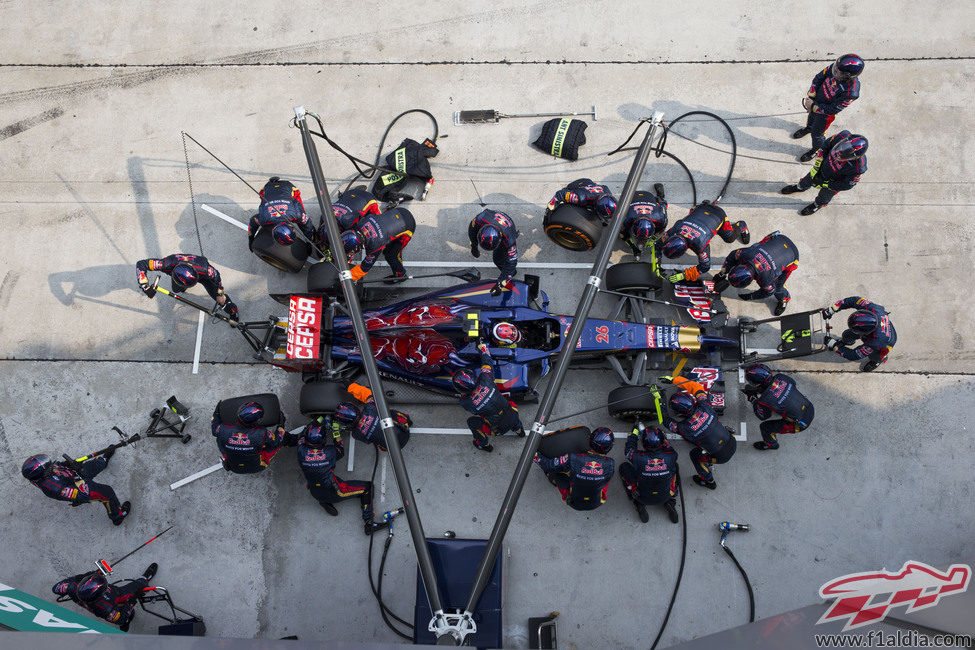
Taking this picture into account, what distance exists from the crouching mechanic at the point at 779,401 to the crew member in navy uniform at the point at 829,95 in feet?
12.0

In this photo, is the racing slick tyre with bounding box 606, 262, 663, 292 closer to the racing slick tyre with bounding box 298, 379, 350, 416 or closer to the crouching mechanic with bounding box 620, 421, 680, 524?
the crouching mechanic with bounding box 620, 421, 680, 524

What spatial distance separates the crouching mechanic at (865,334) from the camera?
7.53 meters

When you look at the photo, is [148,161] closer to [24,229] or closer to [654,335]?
[24,229]

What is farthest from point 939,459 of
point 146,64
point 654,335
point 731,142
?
point 146,64

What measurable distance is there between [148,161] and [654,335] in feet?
26.6

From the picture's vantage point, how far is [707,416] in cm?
746

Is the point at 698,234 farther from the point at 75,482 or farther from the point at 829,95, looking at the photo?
Answer: the point at 75,482

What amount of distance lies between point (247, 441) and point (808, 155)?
8.61m

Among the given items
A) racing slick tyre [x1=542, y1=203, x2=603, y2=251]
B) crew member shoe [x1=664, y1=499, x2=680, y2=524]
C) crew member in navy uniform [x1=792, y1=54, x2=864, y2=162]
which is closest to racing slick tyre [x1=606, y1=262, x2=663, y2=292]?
racing slick tyre [x1=542, y1=203, x2=603, y2=251]

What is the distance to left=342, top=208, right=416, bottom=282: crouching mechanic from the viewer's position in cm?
792

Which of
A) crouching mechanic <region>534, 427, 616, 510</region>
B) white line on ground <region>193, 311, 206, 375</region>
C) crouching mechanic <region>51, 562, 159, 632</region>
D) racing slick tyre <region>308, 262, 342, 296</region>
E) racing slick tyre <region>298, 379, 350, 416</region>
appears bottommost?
crouching mechanic <region>51, 562, 159, 632</region>

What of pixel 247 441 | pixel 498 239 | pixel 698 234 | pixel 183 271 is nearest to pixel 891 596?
pixel 698 234

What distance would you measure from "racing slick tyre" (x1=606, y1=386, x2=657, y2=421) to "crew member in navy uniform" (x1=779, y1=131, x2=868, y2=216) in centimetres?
373

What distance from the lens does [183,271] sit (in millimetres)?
8031
